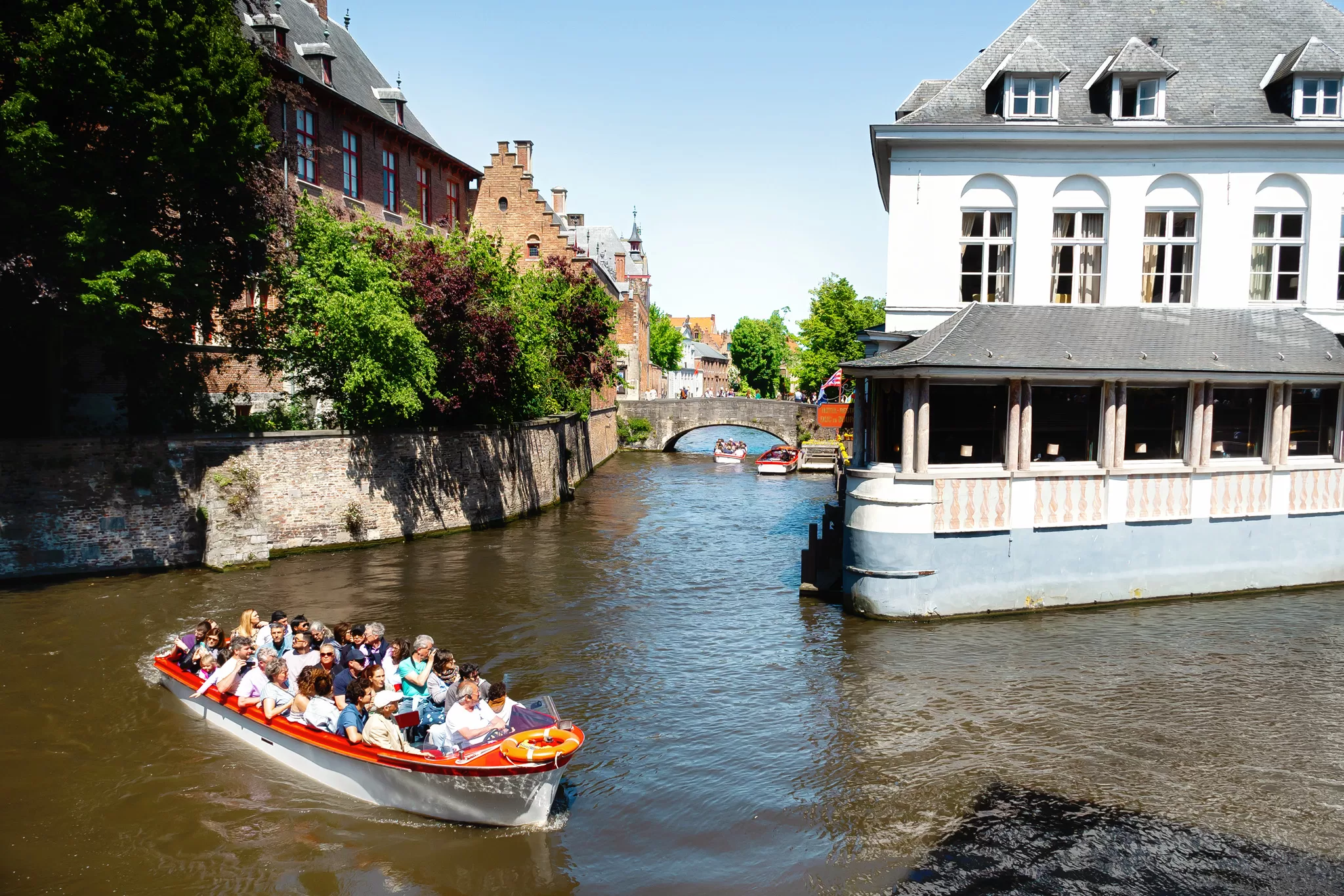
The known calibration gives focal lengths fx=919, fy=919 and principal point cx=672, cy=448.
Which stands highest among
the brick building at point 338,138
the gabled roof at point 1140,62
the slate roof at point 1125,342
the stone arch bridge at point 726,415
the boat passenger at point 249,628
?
the brick building at point 338,138

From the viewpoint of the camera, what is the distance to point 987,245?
18234 mm

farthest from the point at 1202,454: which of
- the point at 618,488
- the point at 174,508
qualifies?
the point at 618,488

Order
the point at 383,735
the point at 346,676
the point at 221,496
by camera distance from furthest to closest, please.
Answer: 1. the point at 221,496
2. the point at 346,676
3. the point at 383,735

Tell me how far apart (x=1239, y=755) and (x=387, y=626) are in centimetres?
1359

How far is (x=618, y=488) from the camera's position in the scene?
40.0m

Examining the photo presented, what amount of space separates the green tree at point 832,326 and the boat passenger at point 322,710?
48495 mm

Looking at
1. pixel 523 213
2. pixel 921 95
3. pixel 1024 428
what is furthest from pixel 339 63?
pixel 1024 428

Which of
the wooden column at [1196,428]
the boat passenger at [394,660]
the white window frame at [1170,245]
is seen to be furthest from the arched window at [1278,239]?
the boat passenger at [394,660]

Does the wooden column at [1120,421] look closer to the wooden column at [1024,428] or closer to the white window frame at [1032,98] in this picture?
Result: the wooden column at [1024,428]

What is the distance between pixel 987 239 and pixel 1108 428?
14.3 ft

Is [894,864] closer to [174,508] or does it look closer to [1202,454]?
[1202,454]

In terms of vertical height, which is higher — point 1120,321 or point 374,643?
point 1120,321

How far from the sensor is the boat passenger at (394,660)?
36.2 feet

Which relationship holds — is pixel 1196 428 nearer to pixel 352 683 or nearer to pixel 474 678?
pixel 474 678
